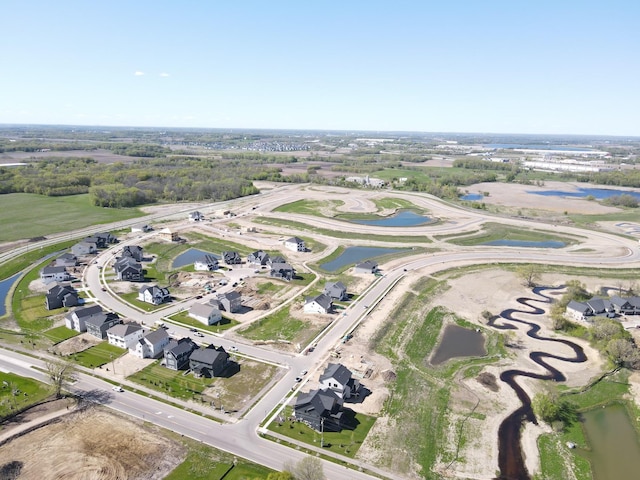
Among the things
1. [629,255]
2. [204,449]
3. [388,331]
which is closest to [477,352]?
[388,331]

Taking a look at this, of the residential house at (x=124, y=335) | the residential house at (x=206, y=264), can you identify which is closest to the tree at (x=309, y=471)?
the residential house at (x=124, y=335)

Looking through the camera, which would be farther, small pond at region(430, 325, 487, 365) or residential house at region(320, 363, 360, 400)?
small pond at region(430, 325, 487, 365)

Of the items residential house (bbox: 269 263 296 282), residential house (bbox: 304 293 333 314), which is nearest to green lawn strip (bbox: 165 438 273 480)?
residential house (bbox: 304 293 333 314)

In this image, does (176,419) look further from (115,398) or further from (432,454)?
(432,454)

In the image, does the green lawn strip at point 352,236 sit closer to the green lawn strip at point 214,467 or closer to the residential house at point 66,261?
the residential house at point 66,261

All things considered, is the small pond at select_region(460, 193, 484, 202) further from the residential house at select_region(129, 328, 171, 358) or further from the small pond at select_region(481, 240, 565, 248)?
the residential house at select_region(129, 328, 171, 358)
